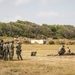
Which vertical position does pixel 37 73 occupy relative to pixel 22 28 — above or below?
below

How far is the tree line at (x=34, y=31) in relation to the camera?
99875 millimetres

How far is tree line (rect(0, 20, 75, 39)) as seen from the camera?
328 ft

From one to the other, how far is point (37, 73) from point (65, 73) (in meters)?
1.79

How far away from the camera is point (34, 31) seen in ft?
353

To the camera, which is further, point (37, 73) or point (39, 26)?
point (39, 26)

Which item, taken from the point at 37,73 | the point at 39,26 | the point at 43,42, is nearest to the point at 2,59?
the point at 37,73

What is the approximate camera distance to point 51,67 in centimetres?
2489

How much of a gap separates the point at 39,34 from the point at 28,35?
5739 millimetres

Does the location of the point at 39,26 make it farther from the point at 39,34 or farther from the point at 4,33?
the point at 4,33

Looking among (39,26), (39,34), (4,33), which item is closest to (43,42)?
(4,33)

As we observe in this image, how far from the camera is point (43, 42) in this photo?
230ft

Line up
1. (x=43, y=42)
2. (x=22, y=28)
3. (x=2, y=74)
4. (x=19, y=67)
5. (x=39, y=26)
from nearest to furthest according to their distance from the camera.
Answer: (x=2, y=74), (x=19, y=67), (x=43, y=42), (x=22, y=28), (x=39, y=26)

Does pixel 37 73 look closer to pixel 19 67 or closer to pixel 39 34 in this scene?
pixel 19 67

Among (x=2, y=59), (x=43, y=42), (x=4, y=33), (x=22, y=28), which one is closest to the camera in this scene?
(x=2, y=59)
